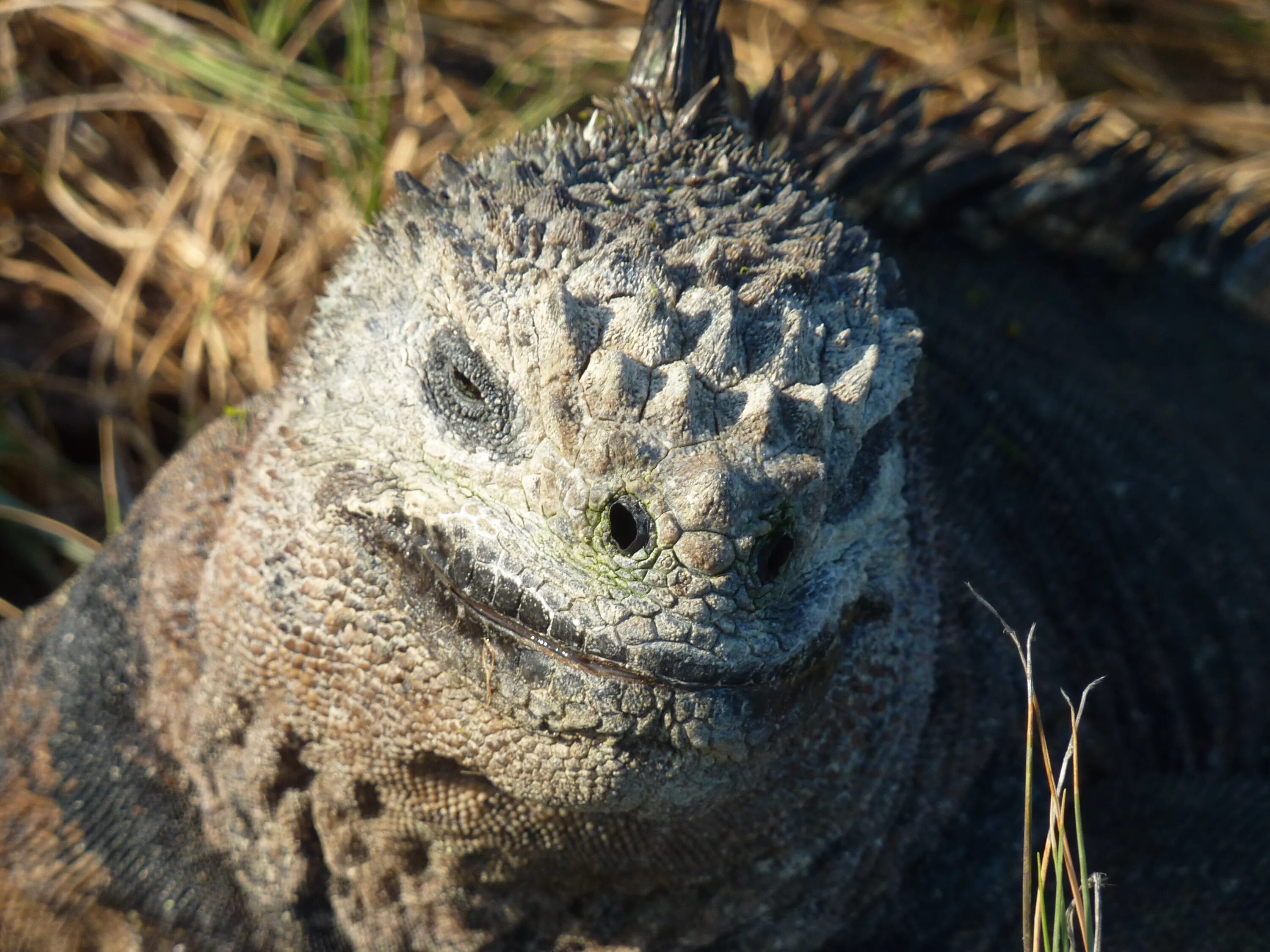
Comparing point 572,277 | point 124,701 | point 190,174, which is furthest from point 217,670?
point 190,174

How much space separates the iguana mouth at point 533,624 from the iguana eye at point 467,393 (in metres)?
0.18

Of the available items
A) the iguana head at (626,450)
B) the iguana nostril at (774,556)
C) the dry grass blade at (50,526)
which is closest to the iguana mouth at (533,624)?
the iguana head at (626,450)

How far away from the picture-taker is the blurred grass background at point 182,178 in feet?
16.7

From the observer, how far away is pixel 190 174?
18.0 feet

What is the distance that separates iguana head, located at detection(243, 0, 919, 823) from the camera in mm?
2092

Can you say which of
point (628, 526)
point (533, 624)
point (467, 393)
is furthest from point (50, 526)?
point (628, 526)

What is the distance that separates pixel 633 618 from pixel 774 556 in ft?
0.78

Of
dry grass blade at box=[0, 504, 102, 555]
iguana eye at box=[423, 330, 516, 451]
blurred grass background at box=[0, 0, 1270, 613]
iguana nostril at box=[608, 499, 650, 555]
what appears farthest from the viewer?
blurred grass background at box=[0, 0, 1270, 613]

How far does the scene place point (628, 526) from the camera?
6.84 ft

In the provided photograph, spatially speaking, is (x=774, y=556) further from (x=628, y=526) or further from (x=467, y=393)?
(x=467, y=393)

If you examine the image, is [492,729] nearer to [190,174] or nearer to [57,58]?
[190,174]

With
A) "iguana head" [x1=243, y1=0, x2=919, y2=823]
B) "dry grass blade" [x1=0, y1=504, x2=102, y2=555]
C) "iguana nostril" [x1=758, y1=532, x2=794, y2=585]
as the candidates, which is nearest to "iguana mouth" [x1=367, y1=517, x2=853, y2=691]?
"iguana head" [x1=243, y1=0, x2=919, y2=823]

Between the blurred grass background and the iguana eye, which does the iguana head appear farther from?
the blurred grass background

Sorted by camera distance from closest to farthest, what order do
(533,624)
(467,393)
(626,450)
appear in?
1. (626,450)
2. (533,624)
3. (467,393)
